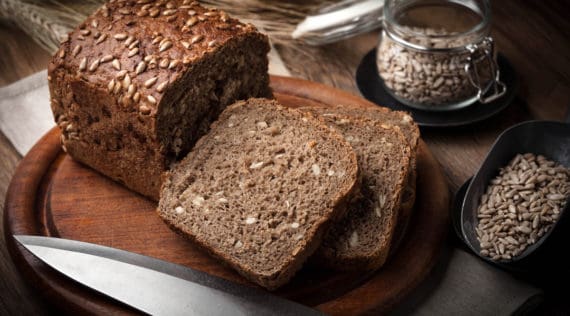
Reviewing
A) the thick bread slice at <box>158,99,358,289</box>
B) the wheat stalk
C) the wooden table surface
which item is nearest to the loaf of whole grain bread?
the thick bread slice at <box>158,99,358,289</box>

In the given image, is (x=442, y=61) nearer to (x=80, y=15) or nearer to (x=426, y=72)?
(x=426, y=72)

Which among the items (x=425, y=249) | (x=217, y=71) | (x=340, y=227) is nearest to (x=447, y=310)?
(x=425, y=249)

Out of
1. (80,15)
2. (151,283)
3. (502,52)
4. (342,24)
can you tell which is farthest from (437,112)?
(80,15)

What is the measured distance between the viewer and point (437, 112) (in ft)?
12.0

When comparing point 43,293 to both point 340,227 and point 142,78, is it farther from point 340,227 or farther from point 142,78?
point 340,227

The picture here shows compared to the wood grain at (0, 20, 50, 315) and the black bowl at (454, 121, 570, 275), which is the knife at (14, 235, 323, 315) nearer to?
the wood grain at (0, 20, 50, 315)

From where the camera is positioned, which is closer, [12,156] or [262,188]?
[262,188]

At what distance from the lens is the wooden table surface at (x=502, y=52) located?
355cm

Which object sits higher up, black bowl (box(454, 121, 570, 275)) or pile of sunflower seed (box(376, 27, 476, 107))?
pile of sunflower seed (box(376, 27, 476, 107))

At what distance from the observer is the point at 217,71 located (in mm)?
3029

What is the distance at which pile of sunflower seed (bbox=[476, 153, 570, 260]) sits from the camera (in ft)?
9.20

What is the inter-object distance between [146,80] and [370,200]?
1.06m

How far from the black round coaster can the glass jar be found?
0.04m

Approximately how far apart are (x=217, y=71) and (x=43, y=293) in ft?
3.88
